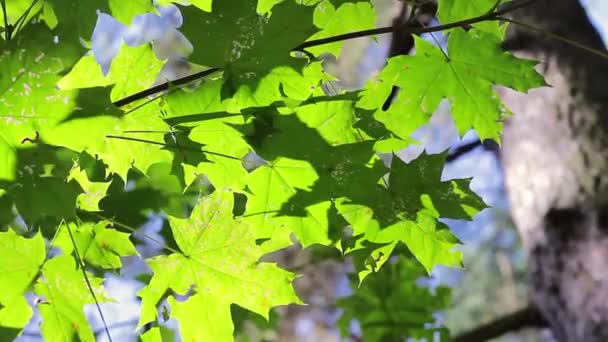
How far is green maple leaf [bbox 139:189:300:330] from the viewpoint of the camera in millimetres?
815

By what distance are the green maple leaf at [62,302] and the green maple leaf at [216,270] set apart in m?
0.08

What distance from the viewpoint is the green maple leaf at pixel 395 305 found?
5.53 ft

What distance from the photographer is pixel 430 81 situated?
2.80ft

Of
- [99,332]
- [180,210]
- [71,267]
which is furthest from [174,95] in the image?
[99,332]

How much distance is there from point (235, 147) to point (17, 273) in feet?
1.06

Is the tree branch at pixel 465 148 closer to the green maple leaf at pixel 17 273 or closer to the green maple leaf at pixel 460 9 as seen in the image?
the green maple leaf at pixel 460 9

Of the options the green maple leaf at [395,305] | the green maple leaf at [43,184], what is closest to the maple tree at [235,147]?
the green maple leaf at [43,184]

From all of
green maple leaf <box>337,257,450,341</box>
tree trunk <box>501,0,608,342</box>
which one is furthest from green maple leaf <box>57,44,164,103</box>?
tree trunk <box>501,0,608,342</box>

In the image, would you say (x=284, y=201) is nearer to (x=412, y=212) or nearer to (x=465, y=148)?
(x=412, y=212)

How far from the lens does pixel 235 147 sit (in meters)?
0.73

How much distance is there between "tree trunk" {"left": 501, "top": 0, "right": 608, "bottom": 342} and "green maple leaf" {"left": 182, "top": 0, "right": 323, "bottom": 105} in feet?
4.05

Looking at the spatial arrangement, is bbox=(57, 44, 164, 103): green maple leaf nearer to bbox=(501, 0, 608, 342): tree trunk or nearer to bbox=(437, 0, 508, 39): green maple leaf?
bbox=(437, 0, 508, 39): green maple leaf

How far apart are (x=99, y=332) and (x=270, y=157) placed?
2.88 ft

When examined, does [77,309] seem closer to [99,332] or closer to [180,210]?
[180,210]
